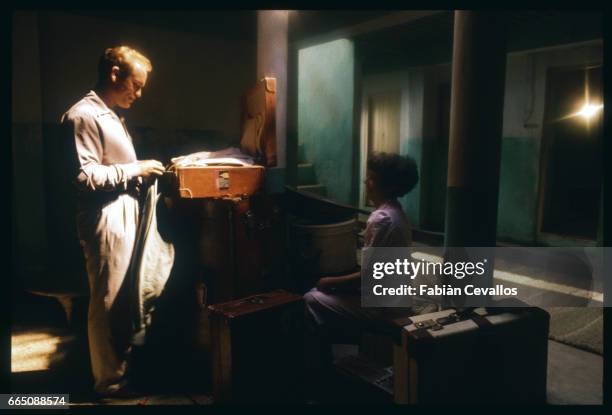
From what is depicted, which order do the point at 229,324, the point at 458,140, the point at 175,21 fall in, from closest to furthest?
the point at 229,324, the point at 458,140, the point at 175,21

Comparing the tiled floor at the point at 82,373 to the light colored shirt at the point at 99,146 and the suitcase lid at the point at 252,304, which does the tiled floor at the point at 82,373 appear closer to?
the suitcase lid at the point at 252,304

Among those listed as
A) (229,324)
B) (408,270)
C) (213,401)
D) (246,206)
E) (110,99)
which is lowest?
(213,401)

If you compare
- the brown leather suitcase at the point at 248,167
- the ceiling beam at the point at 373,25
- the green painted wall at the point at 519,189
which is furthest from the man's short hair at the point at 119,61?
the green painted wall at the point at 519,189

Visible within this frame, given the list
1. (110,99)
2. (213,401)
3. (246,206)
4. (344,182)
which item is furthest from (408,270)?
(344,182)

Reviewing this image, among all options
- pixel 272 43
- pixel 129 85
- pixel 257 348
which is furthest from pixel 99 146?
pixel 272 43

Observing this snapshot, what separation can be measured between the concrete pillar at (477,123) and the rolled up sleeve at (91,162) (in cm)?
260

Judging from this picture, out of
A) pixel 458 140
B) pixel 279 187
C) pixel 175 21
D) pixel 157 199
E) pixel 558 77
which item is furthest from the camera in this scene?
pixel 558 77

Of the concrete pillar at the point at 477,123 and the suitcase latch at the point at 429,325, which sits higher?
the concrete pillar at the point at 477,123

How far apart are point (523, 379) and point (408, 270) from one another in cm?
105

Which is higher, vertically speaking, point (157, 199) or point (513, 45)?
point (513, 45)

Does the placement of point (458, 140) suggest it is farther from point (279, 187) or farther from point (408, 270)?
point (279, 187)

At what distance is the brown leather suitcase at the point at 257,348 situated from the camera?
9.87ft

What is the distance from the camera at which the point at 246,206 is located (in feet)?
11.3

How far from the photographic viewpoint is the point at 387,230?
296cm
